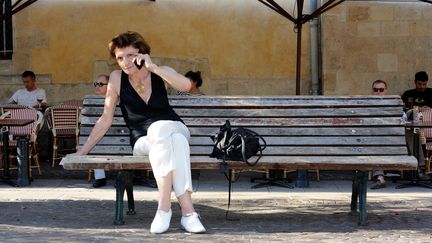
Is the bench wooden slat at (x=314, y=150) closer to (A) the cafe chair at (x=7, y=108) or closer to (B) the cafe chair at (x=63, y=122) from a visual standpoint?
(A) the cafe chair at (x=7, y=108)

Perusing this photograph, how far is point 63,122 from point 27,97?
0.90 m

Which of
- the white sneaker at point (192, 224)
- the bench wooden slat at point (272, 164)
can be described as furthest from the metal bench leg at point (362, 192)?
the white sneaker at point (192, 224)

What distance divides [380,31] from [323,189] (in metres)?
3.59

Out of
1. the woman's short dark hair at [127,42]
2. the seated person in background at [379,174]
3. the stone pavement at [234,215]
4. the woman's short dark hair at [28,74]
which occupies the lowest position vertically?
the stone pavement at [234,215]

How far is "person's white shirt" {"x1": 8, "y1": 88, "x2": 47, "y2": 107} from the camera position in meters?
11.2

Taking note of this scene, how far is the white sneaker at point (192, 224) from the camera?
604cm

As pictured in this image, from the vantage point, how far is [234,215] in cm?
707

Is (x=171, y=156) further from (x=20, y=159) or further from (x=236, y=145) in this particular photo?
(x=20, y=159)

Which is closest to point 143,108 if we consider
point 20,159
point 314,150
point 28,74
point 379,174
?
point 314,150

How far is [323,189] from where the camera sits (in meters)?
9.04

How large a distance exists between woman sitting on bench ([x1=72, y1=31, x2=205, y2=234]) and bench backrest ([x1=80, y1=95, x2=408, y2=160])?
1.28 ft

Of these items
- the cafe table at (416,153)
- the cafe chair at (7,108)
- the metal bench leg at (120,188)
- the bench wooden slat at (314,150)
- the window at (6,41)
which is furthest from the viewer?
the window at (6,41)

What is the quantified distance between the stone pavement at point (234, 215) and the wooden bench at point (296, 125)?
15.6 inches

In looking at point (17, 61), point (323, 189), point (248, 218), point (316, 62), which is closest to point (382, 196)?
point (323, 189)
